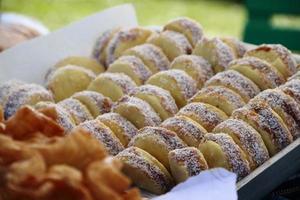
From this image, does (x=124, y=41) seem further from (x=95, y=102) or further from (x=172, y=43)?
(x=95, y=102)

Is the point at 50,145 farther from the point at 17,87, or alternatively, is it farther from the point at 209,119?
the point at 17,87

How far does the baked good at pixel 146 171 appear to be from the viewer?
1242 millimetres

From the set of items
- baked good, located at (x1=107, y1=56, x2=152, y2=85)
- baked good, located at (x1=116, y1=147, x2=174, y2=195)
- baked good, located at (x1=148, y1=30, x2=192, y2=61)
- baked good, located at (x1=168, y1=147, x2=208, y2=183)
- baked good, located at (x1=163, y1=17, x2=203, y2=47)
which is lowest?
baked good, located at (x1=116, y1=147, x2=174, y2=195)

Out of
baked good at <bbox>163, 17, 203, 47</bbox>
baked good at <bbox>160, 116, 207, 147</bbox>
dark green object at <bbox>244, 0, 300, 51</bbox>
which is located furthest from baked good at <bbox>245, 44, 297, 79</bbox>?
dark green object at <bbox>244, 0, 300, 51</bbox>

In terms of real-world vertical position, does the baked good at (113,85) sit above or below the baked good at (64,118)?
above

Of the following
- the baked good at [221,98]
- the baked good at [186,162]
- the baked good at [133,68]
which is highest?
the baked good at [221,98]

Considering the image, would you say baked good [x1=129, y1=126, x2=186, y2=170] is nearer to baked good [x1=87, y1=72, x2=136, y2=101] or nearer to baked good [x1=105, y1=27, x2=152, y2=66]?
baked good [x1=87, y1=72, x2=136, y2=101]

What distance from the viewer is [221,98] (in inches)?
56.5

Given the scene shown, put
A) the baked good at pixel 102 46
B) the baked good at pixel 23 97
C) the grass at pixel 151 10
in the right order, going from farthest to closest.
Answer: the grass at pixel 151 10 → the baked good at pixel 102 46 → the baked good at pixel 23 97

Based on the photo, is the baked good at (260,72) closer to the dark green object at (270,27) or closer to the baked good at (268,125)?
the baked good at (268,125)

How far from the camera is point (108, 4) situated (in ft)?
16.5

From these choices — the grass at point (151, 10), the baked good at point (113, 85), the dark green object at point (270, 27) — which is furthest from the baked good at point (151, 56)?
the grass at point (151, 10)

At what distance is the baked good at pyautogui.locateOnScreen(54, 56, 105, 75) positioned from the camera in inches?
71.7

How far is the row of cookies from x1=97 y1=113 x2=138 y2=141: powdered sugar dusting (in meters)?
0.07
